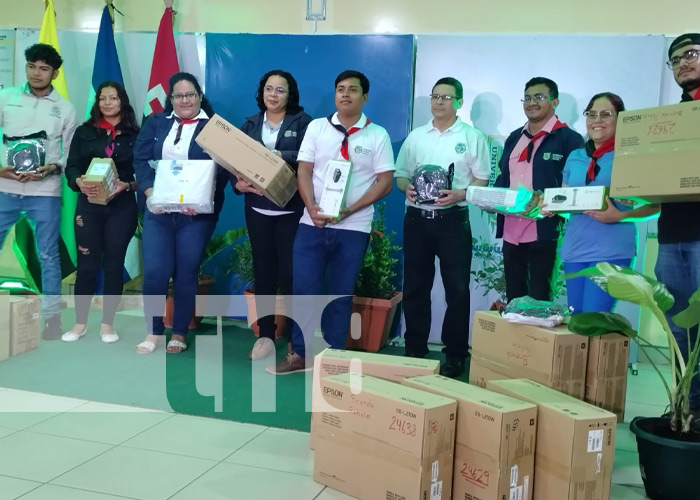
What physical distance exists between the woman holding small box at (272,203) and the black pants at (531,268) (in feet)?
3.76

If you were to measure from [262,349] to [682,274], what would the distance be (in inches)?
85.1

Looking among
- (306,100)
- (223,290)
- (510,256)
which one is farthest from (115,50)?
(510,256)

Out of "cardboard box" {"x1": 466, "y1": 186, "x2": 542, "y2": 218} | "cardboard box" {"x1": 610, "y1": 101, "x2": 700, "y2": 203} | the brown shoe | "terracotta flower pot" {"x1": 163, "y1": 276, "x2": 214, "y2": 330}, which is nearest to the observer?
"cardboard box" {"x1": 610, "y1": 101, "x2": 700, "y2": 203}

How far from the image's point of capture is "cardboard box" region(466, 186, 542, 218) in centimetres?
302

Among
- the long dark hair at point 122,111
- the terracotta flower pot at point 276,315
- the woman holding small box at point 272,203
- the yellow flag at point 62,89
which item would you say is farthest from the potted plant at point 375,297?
the yellow flag at point 62,89

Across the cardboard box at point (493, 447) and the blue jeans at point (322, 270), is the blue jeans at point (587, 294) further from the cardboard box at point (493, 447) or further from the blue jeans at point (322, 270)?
the blue jeans at point (322, 270)

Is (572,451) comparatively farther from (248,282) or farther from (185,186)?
(248,282)

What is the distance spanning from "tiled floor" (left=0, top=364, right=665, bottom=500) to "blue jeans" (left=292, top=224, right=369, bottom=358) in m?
0.78

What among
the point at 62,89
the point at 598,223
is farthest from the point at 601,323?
the point at 62,89

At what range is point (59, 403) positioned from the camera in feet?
9.55

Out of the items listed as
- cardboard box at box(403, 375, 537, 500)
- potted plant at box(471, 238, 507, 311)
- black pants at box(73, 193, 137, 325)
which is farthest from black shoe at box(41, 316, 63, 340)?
cardboard box at box(403, 375, 537, 500)

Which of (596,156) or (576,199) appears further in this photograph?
(596,156)

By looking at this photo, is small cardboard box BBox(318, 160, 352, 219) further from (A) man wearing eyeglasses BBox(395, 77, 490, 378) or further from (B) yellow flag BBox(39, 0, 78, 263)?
(B) yellow flag BBox(39, 0, 78, 263)

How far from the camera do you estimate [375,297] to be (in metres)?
4.01
